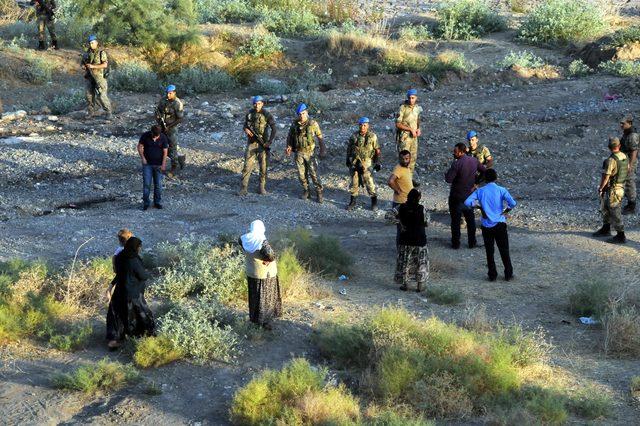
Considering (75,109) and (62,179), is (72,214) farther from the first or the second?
(75,109)

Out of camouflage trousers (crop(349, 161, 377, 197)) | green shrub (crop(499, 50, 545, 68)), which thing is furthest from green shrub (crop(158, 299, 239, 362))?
green shrub (crop(499, 50, 545, 68))

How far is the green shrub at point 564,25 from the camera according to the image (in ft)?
76.3

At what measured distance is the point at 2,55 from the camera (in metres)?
20.8

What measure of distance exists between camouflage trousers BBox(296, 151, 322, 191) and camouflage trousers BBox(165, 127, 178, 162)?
2348 mm

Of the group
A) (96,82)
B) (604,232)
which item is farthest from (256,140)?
Answer: (604,232)

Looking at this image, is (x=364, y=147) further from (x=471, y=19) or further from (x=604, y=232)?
(x=471, y=19)

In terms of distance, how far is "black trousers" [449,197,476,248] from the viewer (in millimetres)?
11557

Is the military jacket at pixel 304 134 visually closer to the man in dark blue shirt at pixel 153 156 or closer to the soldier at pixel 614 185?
the man in dark blue shirt at pixel 153 156

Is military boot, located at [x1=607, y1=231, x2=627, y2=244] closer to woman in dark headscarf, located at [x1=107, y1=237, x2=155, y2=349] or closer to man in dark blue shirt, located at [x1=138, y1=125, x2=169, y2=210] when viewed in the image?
man in dark blue shirt, located at [x1=138, y1=125, x2=169, y2=210]

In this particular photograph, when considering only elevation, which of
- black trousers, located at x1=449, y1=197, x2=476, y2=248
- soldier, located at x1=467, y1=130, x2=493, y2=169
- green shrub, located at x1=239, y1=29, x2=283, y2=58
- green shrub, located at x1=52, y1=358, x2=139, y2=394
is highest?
green shrub, located at x1=239, y1=29, x2=283, y2=58

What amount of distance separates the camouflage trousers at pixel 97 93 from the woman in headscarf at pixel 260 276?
9456mm

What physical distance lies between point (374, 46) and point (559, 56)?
466cm

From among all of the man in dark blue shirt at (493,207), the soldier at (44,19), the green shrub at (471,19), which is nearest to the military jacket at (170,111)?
the man in dark blue shirt at (493,207)

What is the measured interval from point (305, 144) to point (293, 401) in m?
6.72
